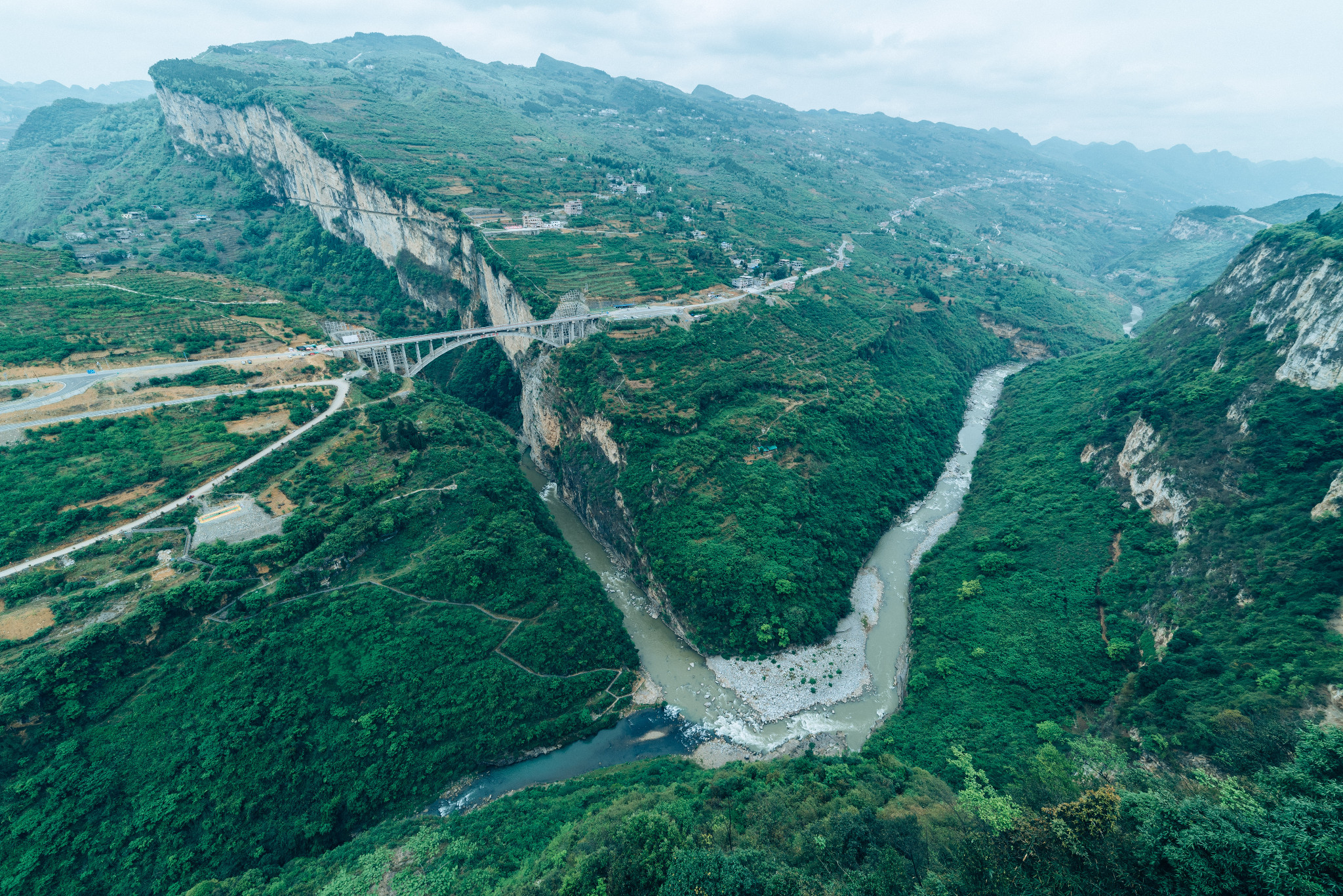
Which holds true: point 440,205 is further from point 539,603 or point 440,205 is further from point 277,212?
point 539,603

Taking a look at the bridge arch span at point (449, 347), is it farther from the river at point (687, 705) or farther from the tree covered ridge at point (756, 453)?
the river at point (687, 705)

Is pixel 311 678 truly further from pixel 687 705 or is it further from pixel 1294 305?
pixel 1294 305

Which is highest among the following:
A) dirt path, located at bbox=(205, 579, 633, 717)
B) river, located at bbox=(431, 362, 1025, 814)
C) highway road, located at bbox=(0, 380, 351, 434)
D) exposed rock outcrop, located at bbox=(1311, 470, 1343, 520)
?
highway road, located at bbox=(0, 380, 351, 434)

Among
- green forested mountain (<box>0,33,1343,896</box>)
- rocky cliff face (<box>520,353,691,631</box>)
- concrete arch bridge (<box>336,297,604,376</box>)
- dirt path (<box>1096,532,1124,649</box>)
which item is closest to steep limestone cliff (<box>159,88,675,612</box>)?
rocky cliff face (<box>520,353,691,631</box>)

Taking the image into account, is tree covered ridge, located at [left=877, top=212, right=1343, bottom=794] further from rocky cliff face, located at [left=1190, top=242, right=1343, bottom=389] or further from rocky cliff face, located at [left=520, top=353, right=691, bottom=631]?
rocky cliff face, located at [left=520, top=353, right=691, bottom=631]

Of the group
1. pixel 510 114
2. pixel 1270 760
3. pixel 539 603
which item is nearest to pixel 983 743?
pixel 1270 760

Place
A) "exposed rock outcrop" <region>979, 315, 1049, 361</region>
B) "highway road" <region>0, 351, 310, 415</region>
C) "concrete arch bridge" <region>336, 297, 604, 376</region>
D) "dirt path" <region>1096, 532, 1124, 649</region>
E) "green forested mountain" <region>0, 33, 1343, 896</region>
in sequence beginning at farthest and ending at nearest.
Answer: "exposed rock outcrop" <region>979, 315, 1049, 361</region> < "concrete arch bridge" <region>336, 297, 604, 376</region> < "highway road" <region>0, 351, 310, 415</region> < "dirt path" <region>1096, 532, 1124, 649</region> < "green forested mountain" <region>0, 33, 1343, 896</region>
